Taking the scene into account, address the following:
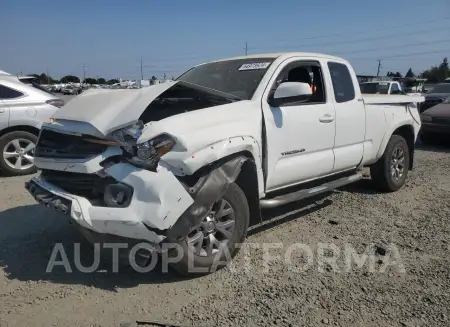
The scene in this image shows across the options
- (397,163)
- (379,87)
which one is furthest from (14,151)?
(379,87)

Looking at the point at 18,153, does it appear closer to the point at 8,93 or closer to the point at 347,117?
the point at 8,93

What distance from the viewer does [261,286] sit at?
11.3ft

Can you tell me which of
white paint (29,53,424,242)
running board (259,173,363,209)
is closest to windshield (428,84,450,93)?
white paint (29,53,424,242)

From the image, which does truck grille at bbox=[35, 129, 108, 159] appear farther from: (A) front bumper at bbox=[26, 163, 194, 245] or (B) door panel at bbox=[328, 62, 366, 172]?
(B) door panel at bbox=[328, 62, 366, 172]

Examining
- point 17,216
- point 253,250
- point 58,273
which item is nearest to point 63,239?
point 58,273

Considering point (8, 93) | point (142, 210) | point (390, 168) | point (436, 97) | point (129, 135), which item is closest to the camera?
point (142, 210)

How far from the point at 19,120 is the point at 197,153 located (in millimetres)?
5074

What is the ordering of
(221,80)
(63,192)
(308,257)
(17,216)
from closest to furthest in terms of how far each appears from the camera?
(63,192) < (308,257) < (221,80) < (17,216)

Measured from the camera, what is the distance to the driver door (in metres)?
4.09

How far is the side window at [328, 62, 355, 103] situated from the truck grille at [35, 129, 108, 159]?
2.95 metres

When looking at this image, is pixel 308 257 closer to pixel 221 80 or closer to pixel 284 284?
pixel 284 284

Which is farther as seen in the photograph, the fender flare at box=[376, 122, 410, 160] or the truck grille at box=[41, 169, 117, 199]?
the fender flare at box=[376, 122, 410, 160]

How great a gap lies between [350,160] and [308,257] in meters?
1.75

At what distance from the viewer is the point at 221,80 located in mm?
4703
